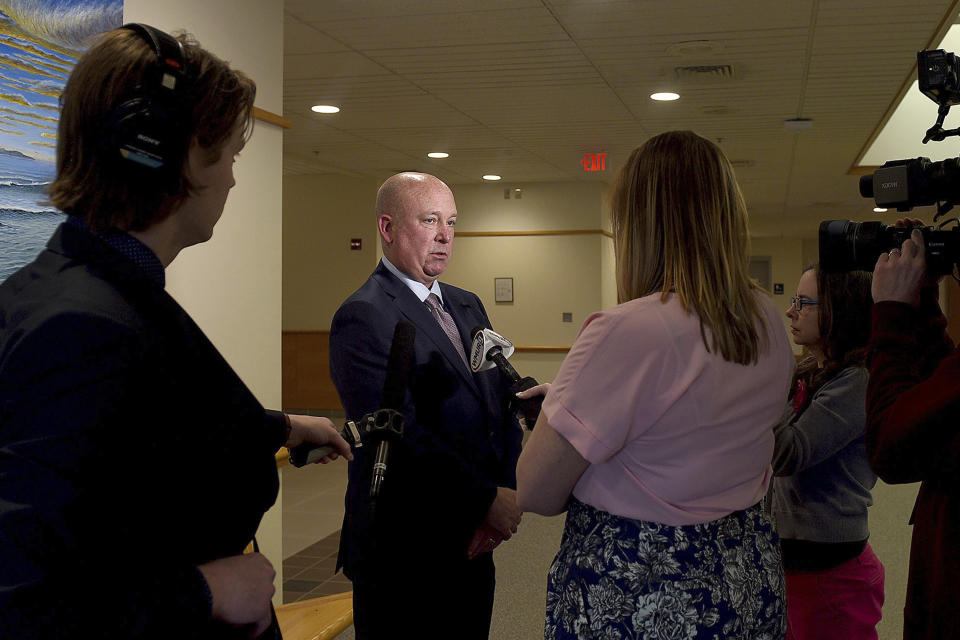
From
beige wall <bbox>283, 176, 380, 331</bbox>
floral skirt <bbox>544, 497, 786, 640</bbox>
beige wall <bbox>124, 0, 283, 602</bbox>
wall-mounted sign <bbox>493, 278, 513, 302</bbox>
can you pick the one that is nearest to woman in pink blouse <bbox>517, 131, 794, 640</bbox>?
floral skirt <bbox>544, 497, 786, 640</bbox>

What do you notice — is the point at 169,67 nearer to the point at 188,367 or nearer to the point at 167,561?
the point at 188,367

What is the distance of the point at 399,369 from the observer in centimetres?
180

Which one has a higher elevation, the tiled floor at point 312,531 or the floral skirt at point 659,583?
the floral skirt at point 659,583

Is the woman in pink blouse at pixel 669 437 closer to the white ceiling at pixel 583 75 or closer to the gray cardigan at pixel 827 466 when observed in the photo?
the gray cardigan at pixel 827 466

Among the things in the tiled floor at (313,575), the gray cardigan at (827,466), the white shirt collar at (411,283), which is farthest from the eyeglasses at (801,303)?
the tiled floor at (313,575)

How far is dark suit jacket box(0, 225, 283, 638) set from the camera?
2.88ft

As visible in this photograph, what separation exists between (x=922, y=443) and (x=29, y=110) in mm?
2462

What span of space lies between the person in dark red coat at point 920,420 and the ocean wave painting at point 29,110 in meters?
2.11

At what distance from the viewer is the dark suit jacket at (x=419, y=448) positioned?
7.24 feet

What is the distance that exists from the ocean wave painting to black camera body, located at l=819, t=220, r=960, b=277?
201 cm

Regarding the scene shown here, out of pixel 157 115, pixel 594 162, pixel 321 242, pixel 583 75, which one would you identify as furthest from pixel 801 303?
pixel 321 242

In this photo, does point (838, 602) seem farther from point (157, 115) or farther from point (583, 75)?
point (583, 75)

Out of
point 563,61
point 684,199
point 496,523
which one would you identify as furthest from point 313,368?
point 684,199

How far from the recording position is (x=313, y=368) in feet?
39.7
